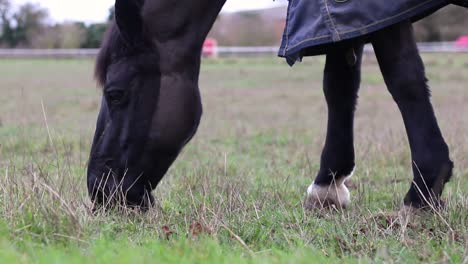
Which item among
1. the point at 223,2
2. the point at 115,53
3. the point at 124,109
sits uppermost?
the point at 223,2

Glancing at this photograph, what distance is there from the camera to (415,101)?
311 cm

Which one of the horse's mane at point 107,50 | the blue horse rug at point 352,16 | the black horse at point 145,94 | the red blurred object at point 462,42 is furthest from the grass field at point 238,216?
the red blurred object at point 462,42

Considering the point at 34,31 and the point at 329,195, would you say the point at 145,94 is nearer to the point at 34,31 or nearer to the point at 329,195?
the point at 329,195

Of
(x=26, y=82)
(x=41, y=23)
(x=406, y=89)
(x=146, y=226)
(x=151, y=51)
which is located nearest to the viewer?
(x=146, y=226)

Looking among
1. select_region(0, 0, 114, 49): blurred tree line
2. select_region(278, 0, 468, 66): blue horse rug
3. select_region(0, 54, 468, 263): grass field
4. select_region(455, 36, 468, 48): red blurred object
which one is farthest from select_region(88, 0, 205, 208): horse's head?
select_region(0, 0, 114, 49): blurred tree line

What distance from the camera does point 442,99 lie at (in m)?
13.7

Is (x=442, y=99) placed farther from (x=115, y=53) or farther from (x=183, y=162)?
(x=115, y=53)

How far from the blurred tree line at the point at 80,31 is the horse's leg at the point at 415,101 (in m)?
37.8

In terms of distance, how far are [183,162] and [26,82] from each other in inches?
567

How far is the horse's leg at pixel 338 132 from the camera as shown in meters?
3.85

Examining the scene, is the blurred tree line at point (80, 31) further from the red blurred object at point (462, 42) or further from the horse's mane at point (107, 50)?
the horse's mane at point (107, 50)

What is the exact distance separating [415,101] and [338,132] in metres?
0.88

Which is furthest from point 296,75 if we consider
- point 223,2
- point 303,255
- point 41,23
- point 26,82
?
point 41,23

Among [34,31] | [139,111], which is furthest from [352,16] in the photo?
[34,31]
